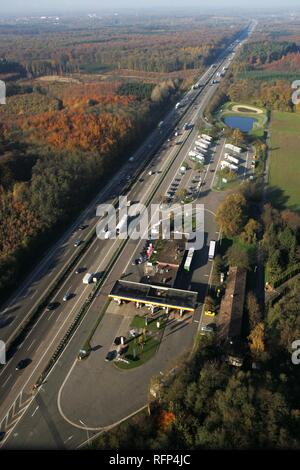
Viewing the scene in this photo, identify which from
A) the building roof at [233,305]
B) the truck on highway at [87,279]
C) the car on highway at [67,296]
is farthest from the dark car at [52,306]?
the building roof at [233,305]

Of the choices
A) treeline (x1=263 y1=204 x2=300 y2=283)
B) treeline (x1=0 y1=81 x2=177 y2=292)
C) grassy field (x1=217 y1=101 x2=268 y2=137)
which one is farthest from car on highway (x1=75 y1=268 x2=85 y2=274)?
grassy field (x1=217 y1=101 x2=268 y2=137)

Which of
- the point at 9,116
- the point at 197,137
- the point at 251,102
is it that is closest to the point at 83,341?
the point at 197,137

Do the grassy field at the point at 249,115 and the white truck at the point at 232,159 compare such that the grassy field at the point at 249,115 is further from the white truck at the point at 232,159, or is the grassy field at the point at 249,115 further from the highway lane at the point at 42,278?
the highway lane at the point at 42,278

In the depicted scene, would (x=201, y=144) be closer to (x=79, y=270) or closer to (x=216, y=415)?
(x=79, y=270)

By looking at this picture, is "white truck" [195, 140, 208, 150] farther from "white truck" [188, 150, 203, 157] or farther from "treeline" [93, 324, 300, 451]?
"treeline" [93, 324, 300, 451]

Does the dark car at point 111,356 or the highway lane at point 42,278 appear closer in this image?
the dark car at point 111,356

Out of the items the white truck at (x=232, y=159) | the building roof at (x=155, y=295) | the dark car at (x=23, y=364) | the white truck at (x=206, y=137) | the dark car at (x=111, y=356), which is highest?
the white truck at (x=206, y=137)
